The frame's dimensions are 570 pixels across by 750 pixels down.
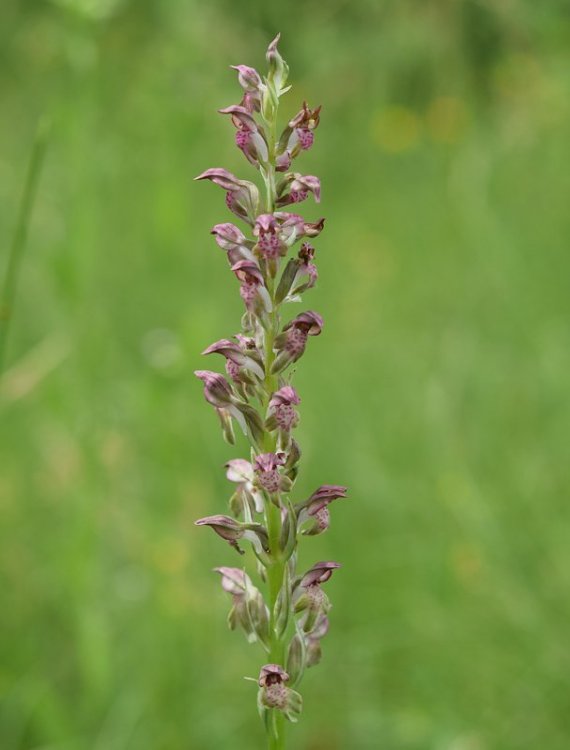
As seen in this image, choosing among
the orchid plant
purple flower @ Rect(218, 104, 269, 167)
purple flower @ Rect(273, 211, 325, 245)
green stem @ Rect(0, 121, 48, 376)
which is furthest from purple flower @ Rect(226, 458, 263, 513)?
green stem @ Rect(0, 121, 48, 376)

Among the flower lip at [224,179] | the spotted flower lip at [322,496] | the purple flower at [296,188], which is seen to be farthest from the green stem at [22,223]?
the spotted flower lip at [322,496]

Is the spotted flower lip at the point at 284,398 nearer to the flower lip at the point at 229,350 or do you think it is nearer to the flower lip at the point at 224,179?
the flower lip at the point at 229,350

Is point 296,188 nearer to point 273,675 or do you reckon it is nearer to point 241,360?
point 241,360

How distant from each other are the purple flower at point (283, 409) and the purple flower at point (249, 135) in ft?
1.06

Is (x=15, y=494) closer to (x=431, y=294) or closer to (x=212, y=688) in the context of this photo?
(x=212, y=688)

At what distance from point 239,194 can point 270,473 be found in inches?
15.4

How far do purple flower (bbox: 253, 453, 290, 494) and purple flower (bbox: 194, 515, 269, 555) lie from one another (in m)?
Result: 0.07

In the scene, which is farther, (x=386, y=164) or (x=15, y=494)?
(x=386, y=164)

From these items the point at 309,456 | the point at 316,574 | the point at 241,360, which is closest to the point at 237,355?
the point at 241,360

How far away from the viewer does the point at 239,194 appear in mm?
1490

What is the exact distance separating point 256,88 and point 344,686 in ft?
8.24

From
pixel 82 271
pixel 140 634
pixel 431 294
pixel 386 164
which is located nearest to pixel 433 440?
pixel 140 634

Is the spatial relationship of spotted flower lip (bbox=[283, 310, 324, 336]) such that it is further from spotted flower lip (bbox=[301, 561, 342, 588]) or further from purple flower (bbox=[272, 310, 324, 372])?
spotted flower lip (bbox=[301, 561, 342, 588])

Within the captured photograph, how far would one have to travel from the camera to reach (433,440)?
4.42 meters
